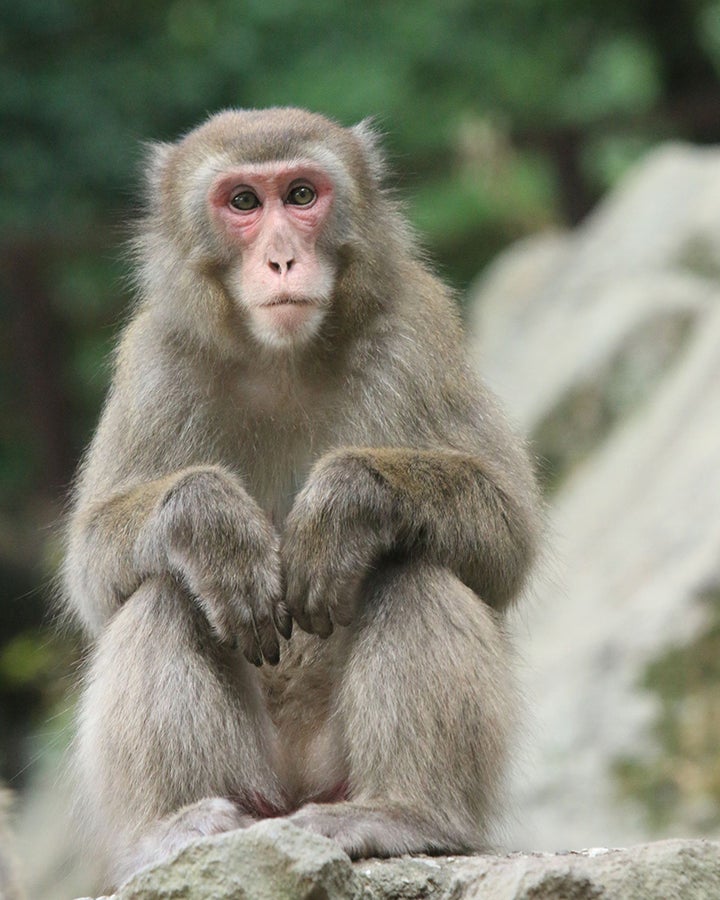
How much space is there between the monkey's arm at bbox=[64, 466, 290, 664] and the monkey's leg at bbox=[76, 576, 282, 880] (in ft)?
0.37

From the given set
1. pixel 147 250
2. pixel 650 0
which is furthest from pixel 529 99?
pixel 147 250

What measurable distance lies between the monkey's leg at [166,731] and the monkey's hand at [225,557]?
0.12 metres

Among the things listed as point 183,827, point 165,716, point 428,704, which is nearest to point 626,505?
point 428,704

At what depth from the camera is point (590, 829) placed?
8383 mm

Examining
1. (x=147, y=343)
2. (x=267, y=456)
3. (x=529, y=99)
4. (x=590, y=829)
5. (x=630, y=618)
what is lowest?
(x=590, y=829)

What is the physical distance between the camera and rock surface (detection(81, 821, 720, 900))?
4.21m

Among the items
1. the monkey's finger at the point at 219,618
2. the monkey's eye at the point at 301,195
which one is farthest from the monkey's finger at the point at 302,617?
the monkey's eye at the point at 301,195

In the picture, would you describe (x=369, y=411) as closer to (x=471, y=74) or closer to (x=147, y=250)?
(x=147, y=250)

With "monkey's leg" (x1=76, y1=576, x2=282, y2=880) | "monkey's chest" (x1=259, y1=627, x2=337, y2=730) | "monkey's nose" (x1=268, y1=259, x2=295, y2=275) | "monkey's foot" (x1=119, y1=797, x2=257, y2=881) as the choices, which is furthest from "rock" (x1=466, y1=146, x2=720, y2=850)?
"monkey's nose" (x1=268, y1=259, x2=295, y2=275)

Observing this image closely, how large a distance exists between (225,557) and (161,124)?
10256mm

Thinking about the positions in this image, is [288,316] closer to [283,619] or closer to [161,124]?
[283,619]

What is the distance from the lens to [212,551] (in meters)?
5.24

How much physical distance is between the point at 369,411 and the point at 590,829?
337 centimetres

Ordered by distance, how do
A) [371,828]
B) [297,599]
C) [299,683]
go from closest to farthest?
[371,828]
[297,599]
[299,683]
